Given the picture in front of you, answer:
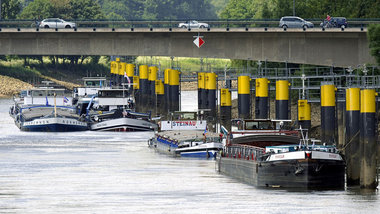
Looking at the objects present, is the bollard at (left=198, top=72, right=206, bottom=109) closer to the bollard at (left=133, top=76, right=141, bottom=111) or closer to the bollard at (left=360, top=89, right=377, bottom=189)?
the bollard at (left=133, top=76, right=141, bottom=111)

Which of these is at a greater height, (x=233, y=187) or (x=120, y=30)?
(x=120, y=30)

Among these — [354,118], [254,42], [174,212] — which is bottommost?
[174,212]

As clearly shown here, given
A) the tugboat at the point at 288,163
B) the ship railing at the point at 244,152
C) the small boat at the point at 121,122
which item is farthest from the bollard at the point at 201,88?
the tugboat at the point at 288,163

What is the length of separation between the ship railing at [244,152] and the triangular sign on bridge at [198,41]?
111 ft

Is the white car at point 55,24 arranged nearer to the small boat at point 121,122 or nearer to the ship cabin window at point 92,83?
the small boat at point 121,122

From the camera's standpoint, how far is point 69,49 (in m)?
99.2

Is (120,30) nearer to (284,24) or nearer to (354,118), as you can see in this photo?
(284,24)

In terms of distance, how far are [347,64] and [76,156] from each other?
87.6 feet

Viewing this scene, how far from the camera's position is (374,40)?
281 feet

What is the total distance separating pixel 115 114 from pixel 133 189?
5220 centimetres

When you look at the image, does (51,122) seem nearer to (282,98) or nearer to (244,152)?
(282,98)

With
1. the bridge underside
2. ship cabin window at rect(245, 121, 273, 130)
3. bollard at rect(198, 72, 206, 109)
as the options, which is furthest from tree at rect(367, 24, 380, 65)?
ship cabin window at rect(245, 121, 273, 130)

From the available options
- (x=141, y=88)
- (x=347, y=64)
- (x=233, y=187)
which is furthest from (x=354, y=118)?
(x=141, y=88)

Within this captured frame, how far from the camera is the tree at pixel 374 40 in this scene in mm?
84625
